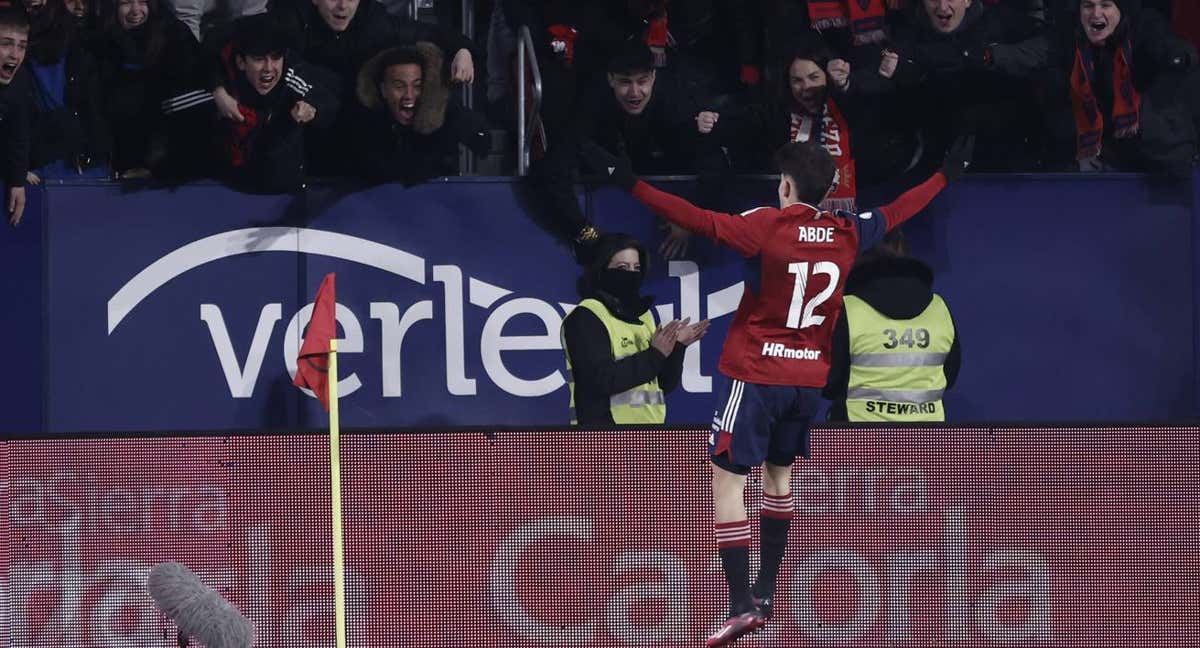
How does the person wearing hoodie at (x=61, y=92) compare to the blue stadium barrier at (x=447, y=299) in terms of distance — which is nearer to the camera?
the person wearing hoodie at (x=61, y=92)

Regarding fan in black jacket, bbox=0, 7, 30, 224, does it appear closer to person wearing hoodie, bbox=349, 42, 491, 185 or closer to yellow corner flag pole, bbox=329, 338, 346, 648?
person wearing hoodie, bbox=349, 42, 491, 185

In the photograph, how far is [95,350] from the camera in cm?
1206

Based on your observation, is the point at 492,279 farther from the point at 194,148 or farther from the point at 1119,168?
the point at 1119,168

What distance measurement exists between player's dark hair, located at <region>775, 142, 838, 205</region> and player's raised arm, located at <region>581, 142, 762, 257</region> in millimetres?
269

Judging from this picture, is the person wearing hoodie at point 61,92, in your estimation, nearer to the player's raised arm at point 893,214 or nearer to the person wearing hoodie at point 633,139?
the person wearing hoodie at point 633,139

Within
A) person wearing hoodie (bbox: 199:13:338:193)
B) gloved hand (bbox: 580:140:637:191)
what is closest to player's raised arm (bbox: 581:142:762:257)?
gloved hand (bbox: 580:140:637:191)

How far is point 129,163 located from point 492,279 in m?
2.33

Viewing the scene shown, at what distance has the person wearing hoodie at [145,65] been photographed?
38.6 feet

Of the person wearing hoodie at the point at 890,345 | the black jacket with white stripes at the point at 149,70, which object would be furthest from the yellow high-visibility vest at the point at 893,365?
the black jacket with white stripes at the point at 149,70

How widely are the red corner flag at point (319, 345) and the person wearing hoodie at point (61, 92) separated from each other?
4078mm

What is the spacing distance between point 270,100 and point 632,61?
210cm

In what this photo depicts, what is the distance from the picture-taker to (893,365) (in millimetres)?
11344

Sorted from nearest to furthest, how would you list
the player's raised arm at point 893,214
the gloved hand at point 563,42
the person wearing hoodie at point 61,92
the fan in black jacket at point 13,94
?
1. the player's raised arm at point 893,214
2. the fan in black jacket at point 13,94
3. the person wearing hoodie at point 61,92
4. the gloved hand at point 563,42

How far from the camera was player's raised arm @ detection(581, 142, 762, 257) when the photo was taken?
8.27m
